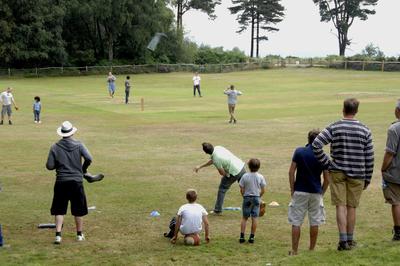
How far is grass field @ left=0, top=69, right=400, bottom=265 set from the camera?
878 cm

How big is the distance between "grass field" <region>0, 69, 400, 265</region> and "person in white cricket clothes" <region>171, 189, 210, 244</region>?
0.25 m

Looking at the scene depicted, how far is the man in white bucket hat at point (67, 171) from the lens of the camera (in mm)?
9227

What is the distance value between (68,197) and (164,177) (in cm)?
661

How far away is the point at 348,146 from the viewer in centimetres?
779

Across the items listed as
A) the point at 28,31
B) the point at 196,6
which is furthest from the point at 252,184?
the point at 196,6

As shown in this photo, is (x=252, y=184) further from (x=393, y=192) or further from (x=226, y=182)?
(x=393, y=192)

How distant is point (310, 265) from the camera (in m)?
7.23

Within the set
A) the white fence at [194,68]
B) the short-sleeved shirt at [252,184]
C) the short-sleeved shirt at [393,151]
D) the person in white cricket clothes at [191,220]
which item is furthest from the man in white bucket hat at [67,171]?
the white fence at [194,68]

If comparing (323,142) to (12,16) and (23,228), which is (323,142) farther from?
(12,16)

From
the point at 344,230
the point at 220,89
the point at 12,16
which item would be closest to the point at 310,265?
the point at 344,230

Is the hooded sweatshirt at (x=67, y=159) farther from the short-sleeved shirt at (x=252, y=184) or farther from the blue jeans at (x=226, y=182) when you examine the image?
the blue jeans at (x=226, y=182)

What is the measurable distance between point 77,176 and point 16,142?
14353mm

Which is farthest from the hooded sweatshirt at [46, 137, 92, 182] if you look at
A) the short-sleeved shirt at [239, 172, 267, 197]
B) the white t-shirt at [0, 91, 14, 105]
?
the white t-shirt at [0, 91, 14, 105]

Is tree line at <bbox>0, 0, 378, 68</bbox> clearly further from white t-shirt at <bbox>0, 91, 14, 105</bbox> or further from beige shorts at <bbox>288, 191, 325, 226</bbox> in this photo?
beige shorts at <bbox>288, 191, 325, 226</bbox>
